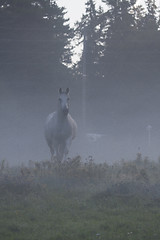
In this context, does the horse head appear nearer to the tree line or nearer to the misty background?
the misty background

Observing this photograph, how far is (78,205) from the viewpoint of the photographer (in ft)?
29.5

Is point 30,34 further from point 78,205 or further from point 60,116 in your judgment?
point 78,205

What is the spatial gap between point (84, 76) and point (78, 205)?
21.6 meters

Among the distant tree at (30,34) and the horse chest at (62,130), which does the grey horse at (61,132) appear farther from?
the distant tree at (30,34)

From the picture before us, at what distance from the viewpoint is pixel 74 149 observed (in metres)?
30.0

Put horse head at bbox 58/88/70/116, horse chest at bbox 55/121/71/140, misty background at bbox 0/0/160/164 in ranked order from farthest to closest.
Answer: misty background at bbox 0/0/160/164 → horse chest at bbox 55/121/71/140 → horse head at bbox 58/88/70/116

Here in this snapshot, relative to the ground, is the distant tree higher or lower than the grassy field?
higher

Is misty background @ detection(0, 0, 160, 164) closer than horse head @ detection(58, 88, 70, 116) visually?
No

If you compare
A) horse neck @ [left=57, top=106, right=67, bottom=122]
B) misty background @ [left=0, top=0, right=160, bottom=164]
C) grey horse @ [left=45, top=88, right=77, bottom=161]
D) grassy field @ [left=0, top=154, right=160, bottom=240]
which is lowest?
grassy field @ [left=0, top=154, right=160, bottom=240]

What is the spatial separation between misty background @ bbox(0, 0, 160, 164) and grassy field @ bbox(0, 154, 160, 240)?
51.8ft

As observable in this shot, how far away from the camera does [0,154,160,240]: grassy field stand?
7.25 m

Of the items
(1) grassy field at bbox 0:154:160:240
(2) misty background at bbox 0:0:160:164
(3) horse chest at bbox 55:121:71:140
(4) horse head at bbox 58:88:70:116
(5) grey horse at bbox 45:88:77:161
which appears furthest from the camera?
(2) misty background at bbox 0:0:160:164

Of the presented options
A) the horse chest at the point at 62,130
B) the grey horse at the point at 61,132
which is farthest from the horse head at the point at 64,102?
the horse chest at the point at 62,130

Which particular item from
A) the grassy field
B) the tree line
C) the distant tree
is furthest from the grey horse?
the distant tree
